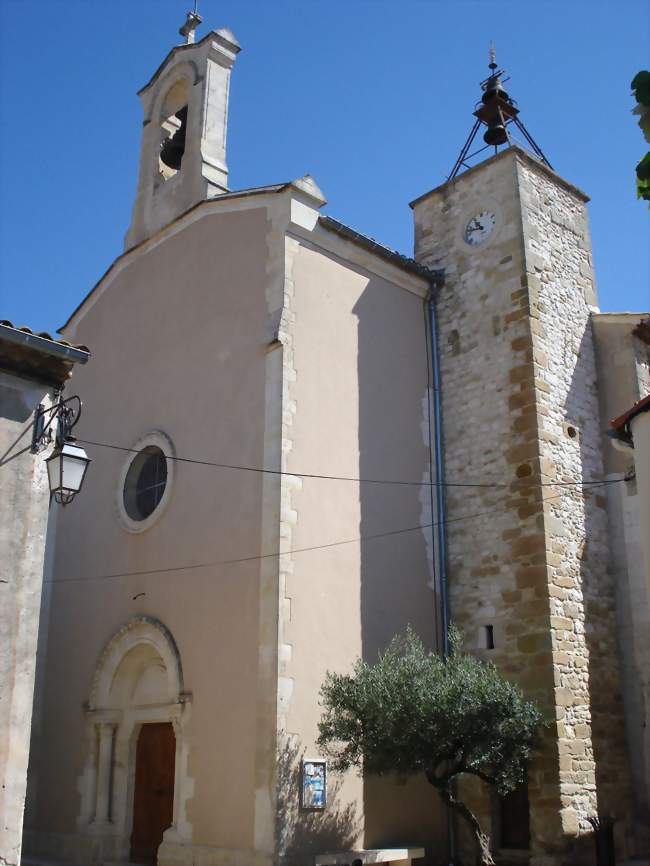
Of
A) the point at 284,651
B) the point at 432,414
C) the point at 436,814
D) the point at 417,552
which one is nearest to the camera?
the point at 284,651

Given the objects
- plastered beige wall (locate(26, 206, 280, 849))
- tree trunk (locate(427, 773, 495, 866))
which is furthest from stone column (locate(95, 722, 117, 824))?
tree trunk (locate(427, 773, 495, 866))

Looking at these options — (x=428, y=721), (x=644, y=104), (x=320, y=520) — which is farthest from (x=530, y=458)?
(x=644, y=104)

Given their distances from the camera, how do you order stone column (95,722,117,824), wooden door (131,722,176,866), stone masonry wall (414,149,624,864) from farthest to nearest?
stone column (95,722,117,824), wooden door (131,722,176,866), stone masonry wall (414,149,624,864)

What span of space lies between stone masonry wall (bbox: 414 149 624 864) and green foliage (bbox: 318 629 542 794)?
0.74 m

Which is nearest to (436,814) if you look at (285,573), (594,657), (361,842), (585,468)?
(361,842)

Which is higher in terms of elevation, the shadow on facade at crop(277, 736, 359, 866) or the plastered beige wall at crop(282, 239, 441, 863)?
the plastered beige wall at crop(282, 239, 441, 863)

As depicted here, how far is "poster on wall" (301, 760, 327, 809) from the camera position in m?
10.4

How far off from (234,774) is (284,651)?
1478 mm

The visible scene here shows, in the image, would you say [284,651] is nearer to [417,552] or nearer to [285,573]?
[285,573]

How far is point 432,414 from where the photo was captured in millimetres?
13703

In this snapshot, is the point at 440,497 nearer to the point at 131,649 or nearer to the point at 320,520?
the point at 320,520

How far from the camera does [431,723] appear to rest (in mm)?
10172

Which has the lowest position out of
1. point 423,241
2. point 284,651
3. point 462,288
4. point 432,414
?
point 284,651

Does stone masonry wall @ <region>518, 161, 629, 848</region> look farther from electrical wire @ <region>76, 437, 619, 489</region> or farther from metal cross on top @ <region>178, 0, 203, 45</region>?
metal cross on top @ <region>178, 0, 203, 45</region>
